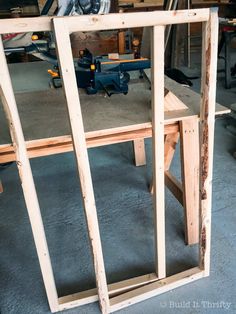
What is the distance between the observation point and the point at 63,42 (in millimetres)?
862

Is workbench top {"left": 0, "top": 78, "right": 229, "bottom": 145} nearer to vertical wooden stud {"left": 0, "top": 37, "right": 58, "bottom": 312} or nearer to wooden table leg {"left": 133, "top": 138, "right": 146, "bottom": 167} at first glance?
vertical wooden stud {"left": 0, "top": 37, "right": 58, "bottom": 312}

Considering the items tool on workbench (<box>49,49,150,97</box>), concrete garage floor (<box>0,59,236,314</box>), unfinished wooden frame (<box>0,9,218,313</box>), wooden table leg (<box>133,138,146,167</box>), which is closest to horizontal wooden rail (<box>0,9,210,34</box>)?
unfinished wooden frame (<box>0,9,218,313</box>)

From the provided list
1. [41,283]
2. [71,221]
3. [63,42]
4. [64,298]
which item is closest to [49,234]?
[71,221]

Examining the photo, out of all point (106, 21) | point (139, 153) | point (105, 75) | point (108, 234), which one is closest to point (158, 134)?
point (106, 21)

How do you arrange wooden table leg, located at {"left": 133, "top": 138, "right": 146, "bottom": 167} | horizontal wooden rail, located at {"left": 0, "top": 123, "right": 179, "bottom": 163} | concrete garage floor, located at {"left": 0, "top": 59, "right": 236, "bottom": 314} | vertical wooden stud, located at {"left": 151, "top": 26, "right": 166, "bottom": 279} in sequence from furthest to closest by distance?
wooden table leg, located at {"left": 133, "top": 138, "right": 146, "bottom": 167}
concrete garage floor, located at {"left": 0, "top": 59, "right": 236, "bottom": 314}
horizontal wooden rail, located at {"left": 0, "top": 123, "right": 179, "bottom": 163}
vertical wooden stud, located at {"left": 151, "top": 26, "right": 166, "bottom": 279}

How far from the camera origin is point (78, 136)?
98cm

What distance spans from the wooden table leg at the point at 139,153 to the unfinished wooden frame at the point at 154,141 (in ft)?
3.48

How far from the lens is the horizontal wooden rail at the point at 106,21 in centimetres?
83

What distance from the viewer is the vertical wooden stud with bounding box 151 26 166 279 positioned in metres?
0.94

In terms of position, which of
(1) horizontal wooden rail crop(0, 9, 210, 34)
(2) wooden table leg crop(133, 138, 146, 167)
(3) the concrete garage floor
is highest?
(1) horizontal wooden rail crop(0, 9, 210, 34)

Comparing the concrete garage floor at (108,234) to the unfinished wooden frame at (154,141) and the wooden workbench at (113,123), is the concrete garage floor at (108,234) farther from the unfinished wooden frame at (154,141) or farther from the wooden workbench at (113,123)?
the wooden workbench at (113,123)

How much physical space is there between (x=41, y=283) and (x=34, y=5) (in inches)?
192

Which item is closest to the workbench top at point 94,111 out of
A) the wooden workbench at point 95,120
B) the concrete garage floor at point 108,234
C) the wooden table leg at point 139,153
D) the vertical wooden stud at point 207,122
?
the wooden workbench at point 95,120

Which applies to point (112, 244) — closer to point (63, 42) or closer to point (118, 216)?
point (118, 216)
